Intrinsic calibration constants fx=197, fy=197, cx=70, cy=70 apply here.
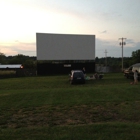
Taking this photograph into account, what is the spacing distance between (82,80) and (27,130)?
16894mm

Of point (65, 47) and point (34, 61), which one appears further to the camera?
point (34, 61)

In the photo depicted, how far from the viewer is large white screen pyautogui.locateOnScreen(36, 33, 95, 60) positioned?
41.3 m

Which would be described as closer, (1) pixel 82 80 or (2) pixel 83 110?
(2) pixel 83 110

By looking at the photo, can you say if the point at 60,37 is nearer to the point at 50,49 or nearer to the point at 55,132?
the point at 50,49

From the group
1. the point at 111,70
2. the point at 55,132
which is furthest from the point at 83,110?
the point at 111,70

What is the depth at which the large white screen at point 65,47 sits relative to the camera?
4134 centimetres

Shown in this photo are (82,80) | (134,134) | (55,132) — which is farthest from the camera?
(82,80)

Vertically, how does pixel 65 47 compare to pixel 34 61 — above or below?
above

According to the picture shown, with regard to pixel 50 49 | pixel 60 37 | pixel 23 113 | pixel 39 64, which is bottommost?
pixel 23 113

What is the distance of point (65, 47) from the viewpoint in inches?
1687

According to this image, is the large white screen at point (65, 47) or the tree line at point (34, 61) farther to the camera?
the tree line at point (34, 61)

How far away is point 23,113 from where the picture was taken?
7465 mm

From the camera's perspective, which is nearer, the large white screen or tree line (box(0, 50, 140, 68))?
the large white screen

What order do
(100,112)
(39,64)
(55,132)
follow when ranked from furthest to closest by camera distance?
(39,64) → (100,112) → (55,132)
